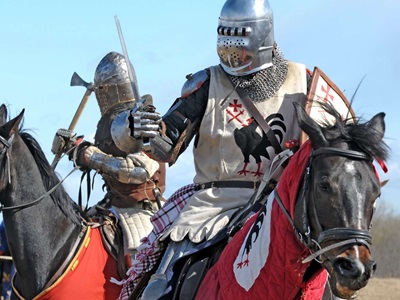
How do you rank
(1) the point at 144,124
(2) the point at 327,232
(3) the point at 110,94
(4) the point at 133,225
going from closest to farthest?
(2) the point at 327,232, (1) the point at 144,124, (4) the point at 133,225, (3) the point at 110,94

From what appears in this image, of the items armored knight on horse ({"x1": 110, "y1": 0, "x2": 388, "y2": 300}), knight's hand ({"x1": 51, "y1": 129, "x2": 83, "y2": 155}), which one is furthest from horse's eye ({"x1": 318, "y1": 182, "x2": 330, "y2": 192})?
knight's hand ({"x1": 51, "y1": 129, "x2": 83, "y2": 155})

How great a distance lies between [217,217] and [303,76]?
113 centimetres

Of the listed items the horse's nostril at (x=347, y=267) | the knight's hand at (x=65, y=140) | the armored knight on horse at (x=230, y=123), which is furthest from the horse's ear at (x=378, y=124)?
the knight's hand at (x=65, y=140)

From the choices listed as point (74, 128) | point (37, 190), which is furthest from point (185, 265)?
point (74, 128)

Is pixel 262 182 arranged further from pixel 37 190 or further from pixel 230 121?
pixel 37 190

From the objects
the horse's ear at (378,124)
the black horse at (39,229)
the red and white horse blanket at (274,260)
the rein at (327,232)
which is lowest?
the black horse at (39,229)

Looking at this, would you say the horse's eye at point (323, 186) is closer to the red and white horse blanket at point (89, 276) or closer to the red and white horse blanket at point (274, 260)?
the red and white horse blanket at point (274, 260)

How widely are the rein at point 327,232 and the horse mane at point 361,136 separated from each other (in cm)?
5

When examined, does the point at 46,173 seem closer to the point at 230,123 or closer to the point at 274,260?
the point at 230,123

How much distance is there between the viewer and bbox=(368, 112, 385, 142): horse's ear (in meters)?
6.01

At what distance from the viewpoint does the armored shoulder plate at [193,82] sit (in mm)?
7441

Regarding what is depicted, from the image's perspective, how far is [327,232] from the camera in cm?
564

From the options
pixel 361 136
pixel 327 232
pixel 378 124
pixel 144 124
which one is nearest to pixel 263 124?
pixel 144 124

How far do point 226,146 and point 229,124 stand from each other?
0.48 feet
